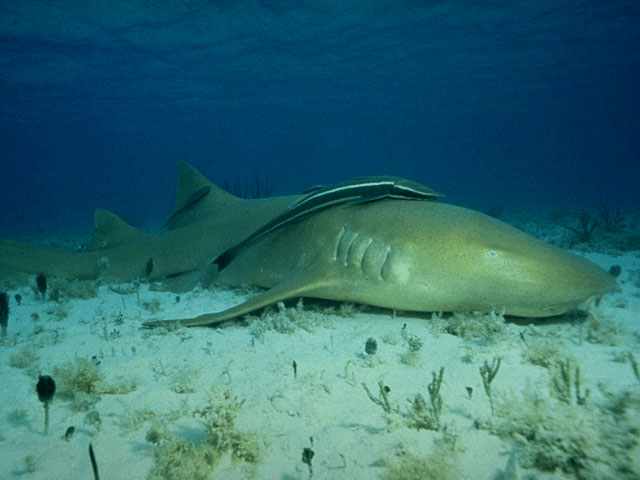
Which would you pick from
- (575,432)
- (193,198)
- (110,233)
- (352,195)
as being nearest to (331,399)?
(575,432)

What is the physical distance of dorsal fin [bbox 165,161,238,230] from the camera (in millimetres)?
7066

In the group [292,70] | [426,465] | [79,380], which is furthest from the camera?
[292,70]

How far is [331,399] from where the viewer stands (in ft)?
9.05

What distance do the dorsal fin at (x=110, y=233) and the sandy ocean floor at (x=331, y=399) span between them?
9.41ft

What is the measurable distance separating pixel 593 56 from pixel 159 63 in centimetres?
4276

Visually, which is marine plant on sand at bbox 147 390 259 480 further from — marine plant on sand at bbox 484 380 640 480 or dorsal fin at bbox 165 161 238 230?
dorsal fin at bbox 165 161 238 230

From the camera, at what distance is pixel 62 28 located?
24.5 meters

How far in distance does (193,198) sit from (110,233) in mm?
1660

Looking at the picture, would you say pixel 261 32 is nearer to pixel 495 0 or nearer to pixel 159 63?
pixel 159 63

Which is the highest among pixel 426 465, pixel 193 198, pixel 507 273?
pixel 193 198

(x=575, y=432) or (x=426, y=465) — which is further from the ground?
(x=575, y=432)

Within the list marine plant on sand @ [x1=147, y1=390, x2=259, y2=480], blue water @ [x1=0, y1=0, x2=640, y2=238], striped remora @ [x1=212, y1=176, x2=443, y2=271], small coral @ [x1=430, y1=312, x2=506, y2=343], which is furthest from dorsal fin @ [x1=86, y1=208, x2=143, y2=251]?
blue water @ [x1=0, y1=0, x2=640, y2=238]

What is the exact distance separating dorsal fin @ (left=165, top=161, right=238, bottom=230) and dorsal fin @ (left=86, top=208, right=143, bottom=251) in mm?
693

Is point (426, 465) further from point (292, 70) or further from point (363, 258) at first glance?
point (292, 70)
